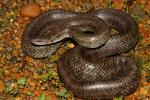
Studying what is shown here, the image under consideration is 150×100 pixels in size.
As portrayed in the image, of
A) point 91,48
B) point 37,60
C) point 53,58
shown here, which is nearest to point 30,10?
point 37,60

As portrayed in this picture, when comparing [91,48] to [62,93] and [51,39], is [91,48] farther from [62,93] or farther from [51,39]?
[62,93]

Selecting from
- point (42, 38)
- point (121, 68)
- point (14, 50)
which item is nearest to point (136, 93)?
point (121, 68)

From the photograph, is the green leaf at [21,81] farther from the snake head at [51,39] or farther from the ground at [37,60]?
the snake head at [51,39]

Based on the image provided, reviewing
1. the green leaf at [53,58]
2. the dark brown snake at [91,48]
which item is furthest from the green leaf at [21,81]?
the green leaf at [53,58]

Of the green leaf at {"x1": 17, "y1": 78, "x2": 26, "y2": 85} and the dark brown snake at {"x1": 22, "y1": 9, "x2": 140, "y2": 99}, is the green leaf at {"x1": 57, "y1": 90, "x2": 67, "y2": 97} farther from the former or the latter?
the green leaf at {"x1": 17, "y1": 78, "x2": 26, "y2": 85}

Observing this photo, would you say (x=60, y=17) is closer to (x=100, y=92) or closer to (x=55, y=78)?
(x=55, y=78)

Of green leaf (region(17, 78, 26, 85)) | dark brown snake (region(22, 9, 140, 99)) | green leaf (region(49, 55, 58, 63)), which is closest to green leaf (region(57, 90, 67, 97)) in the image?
dark brown snake (region(22, 9, 140, 99))

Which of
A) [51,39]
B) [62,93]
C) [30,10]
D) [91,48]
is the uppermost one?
[30,10]
